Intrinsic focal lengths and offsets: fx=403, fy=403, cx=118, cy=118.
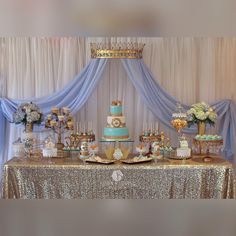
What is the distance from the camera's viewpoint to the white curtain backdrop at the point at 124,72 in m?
4.78

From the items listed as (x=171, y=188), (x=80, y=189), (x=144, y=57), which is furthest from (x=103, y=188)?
(x=144, y=57)

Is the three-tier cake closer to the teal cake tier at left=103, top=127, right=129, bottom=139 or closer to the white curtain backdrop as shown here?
the teal cake tier at left=103, top=127, right=129, bottom=139

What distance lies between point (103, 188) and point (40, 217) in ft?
10.6

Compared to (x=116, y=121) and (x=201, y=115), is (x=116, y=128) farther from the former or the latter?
(x=201, y=115)

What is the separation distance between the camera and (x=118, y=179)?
11.7 ft

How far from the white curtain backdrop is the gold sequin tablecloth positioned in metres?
1.34

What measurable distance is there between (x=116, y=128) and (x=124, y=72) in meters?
1.10

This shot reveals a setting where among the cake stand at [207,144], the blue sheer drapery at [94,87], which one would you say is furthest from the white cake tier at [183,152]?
the blue sheer drapery at [94,87]

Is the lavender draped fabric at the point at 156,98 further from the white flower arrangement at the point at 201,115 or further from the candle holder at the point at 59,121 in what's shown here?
the candle holder at the point at 59,121

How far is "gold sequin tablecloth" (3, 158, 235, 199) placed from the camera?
140 inches

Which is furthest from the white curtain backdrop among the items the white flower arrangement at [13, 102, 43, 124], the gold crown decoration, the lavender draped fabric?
the white flower arrangement at [13, 102, 43, 124]

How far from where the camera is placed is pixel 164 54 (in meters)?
4.78

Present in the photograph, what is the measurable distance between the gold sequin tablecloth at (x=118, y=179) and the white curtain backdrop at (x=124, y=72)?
1.34m
